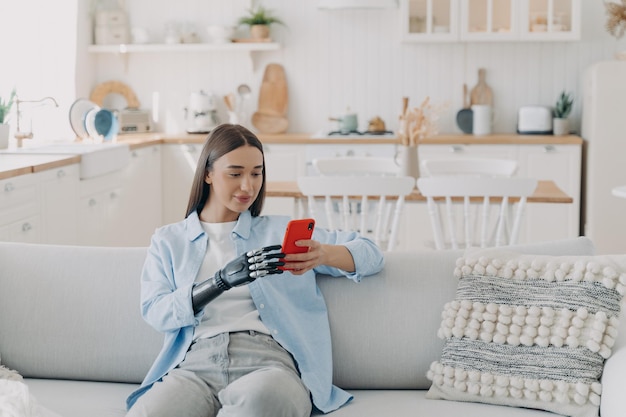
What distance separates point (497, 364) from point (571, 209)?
3.79 meters

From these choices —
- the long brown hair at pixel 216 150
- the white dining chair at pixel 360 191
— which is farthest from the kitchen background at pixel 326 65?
the long brown hair at pixel 216 150

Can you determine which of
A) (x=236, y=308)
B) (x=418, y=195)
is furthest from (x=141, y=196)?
(x=236, y=308)

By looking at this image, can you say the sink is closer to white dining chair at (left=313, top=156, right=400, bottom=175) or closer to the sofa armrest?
white dining chair at (left=313, top=156, right=400, bottom=175)

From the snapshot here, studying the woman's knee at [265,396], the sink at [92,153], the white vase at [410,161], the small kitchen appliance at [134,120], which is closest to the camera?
the woman's knee at [265,396]

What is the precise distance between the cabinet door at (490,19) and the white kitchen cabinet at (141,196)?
219cm

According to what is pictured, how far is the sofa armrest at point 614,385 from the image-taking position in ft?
6.39

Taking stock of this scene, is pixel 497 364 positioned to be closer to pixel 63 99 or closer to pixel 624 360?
pixel 624 360

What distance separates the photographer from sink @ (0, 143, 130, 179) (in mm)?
4695

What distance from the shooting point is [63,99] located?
610 centimetres

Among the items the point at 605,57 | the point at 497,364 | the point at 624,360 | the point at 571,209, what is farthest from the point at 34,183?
the point at 605,57

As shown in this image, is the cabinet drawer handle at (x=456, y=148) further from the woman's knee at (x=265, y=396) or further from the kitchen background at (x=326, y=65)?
the woman's knee at (x=265, y=396)

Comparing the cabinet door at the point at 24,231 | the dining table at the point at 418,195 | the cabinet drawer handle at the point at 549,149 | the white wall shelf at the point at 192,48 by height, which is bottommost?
the cabinet door at the point at 24,231

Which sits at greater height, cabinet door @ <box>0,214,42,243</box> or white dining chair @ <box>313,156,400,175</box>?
white dining chair @ <box>313,156,400,175</box>

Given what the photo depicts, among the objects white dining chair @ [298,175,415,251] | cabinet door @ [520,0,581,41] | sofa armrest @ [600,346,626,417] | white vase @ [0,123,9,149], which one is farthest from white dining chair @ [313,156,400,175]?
sofa armrest @ [600,346,626,417]
